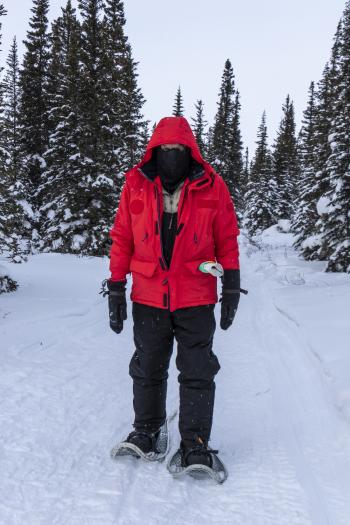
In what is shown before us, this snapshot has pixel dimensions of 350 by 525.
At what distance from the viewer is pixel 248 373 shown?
5117mm

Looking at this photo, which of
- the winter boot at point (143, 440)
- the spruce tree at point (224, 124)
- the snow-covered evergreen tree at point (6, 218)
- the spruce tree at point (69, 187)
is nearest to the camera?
the winter boot at point (143, 440)

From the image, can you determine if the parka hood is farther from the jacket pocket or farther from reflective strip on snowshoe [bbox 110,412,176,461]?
reflective strip on snowshoe [bbox 110,412,176,461]

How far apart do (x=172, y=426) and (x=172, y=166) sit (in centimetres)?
218

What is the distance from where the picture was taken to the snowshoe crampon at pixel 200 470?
2900 millimetres

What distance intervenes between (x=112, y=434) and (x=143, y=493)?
80cm

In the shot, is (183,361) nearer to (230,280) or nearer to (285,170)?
(230,280)

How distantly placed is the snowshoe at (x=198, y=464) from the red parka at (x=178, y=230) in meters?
1.01

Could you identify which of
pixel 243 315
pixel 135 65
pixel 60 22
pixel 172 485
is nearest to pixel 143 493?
pixel 172 485

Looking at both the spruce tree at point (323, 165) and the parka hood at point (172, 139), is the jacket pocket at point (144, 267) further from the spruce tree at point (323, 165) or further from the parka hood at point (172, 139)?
the spruce tree at point (323, 165)

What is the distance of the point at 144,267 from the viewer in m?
3.11

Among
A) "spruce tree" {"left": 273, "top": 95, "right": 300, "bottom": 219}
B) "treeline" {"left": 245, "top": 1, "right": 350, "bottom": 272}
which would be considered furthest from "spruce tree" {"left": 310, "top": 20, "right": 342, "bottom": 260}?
"spruce tree" {"left": 273, "top": 95, "right": 300, "bottom": 219}

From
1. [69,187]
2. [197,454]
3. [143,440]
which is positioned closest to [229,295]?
[197,454]

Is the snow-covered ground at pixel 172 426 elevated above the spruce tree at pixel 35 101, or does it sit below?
below

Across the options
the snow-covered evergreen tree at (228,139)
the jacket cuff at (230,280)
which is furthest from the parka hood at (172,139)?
the snow-covered evergreen tree at (228,139)
